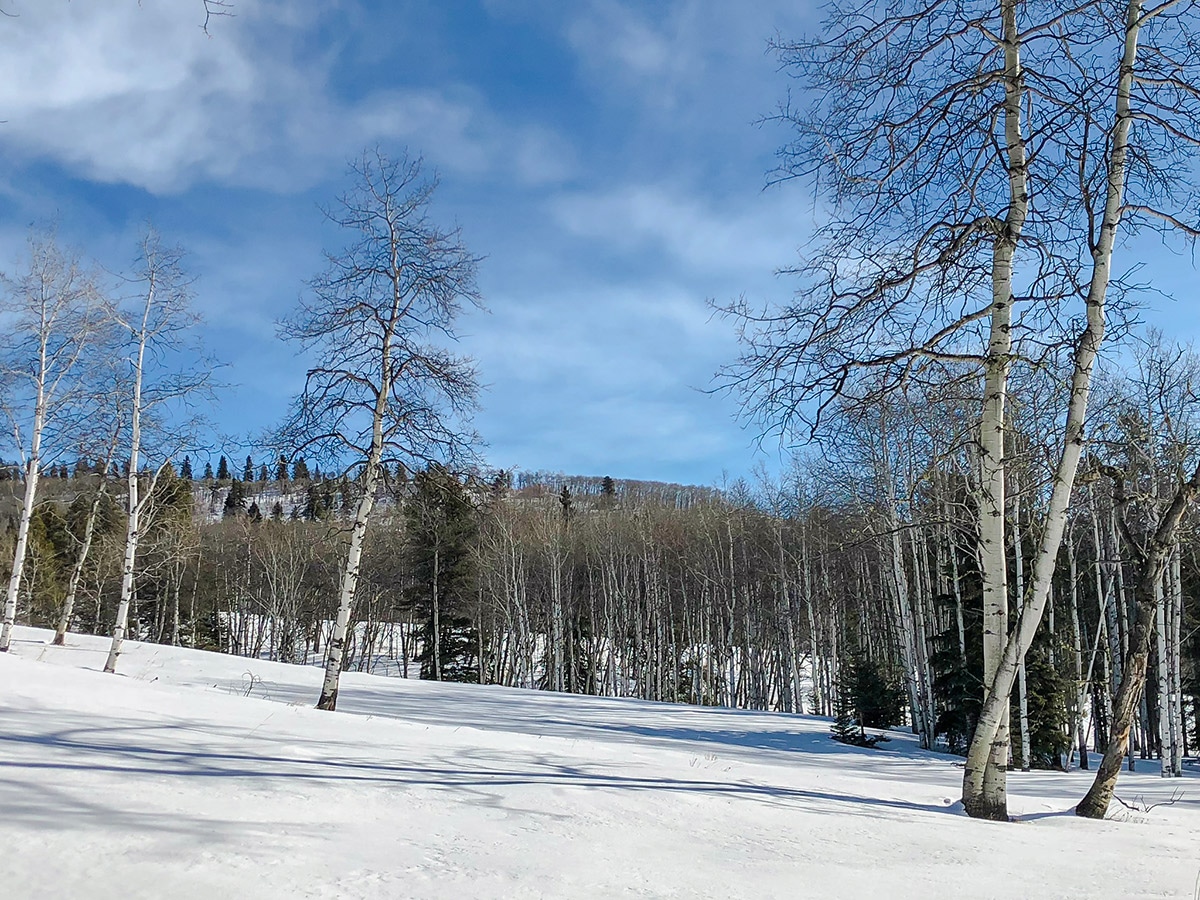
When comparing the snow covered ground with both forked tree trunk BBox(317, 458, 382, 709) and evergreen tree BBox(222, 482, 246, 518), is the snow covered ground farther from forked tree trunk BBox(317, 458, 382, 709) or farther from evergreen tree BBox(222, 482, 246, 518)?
evergreen tree BBox(222, 482, 246, 518)

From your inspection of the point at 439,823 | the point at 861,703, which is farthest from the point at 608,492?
the point at 439,823

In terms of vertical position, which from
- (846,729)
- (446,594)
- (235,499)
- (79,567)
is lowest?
(846,729)

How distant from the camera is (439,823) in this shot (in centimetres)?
394

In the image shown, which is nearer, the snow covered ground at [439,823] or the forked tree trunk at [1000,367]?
the snow covered ground at [439,823]

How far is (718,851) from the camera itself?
13.0 feet

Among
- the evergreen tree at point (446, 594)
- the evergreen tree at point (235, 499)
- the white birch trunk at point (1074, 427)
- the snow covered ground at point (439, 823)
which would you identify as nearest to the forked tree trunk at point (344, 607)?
the snow covered ground at point (439, 823)

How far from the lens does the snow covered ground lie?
294 cm

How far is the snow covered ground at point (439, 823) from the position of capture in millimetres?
2938

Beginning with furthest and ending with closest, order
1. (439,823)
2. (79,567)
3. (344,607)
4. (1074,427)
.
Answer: (79,567) → (344,607) → (1074,427) → (439,823)

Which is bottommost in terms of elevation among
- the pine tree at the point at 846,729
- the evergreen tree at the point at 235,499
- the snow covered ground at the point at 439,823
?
the pine tree at the point at 846,729

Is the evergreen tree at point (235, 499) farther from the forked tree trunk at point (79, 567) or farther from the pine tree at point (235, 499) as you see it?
the forked tree trunk at point (79, 567)

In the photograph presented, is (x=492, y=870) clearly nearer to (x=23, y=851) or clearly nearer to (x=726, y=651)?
(x=23, y=851)

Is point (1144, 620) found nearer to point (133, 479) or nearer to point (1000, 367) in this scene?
point (1000, 367)

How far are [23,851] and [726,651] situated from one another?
3937 cm
